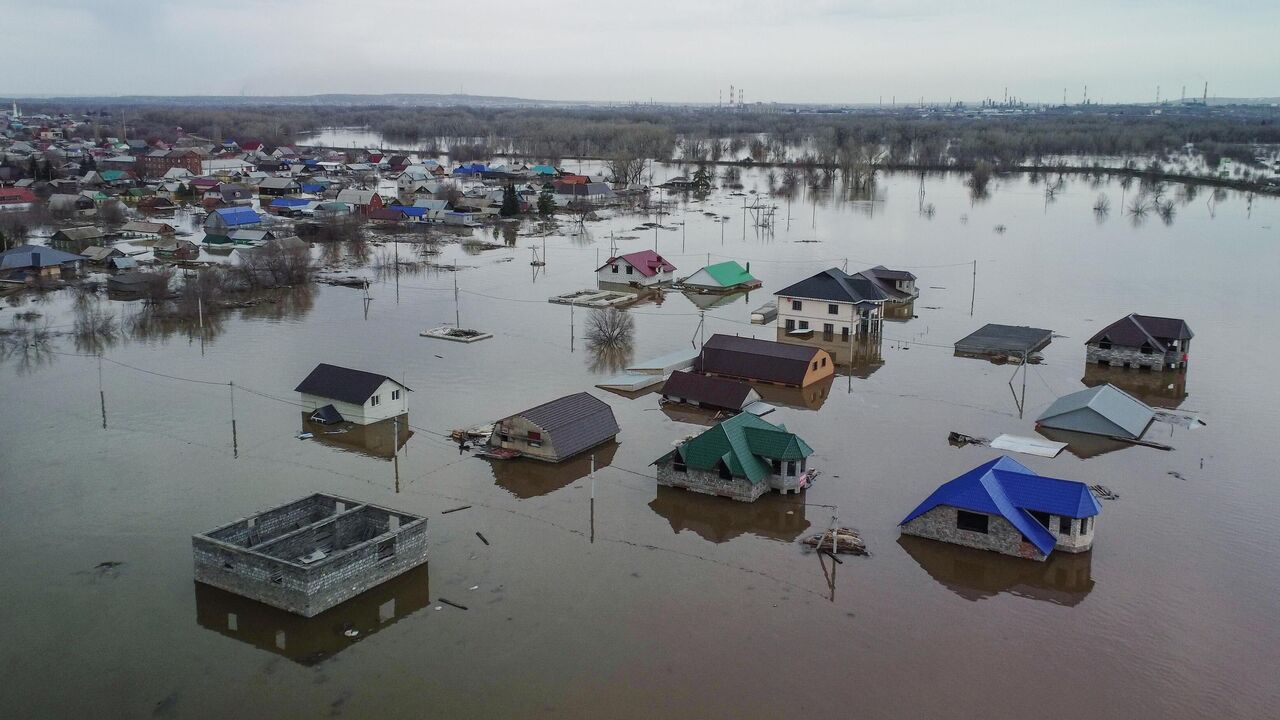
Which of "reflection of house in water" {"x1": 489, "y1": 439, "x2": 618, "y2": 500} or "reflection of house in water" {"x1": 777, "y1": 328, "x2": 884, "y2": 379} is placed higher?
"reflection of house in water" {"x1": 777, "y1": 328, "x2": 884, "y2": 379}

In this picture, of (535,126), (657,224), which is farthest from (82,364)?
(535,126)

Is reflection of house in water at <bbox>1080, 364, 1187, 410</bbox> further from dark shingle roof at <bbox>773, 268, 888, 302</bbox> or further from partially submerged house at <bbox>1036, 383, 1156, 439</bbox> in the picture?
dark shingle roof at <bbox>773, 268, 888, 302</bbox>

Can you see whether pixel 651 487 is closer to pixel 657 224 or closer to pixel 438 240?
pixel 438 240

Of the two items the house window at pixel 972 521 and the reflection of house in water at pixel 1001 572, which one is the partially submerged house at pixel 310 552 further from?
the house window at pixel 972 521

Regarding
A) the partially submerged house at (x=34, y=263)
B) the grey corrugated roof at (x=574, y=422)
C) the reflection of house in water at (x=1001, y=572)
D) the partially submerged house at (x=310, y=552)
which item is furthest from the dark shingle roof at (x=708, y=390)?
the partially submerged house at (x=34, y=263)

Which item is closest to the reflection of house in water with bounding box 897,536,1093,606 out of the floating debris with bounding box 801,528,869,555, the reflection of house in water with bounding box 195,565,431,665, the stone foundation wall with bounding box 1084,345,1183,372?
the floating debris with bounding box 801,528,869,555
